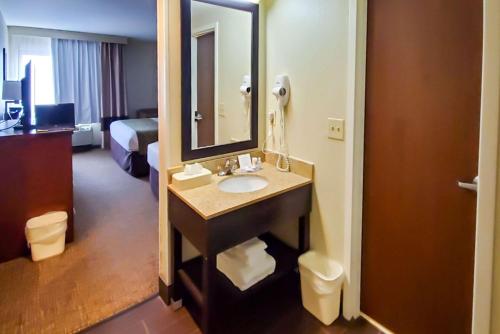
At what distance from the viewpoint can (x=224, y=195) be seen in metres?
1.68

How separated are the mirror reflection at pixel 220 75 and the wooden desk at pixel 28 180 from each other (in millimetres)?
1325

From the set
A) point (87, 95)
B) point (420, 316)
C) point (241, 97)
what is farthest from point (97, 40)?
point (420, 316)

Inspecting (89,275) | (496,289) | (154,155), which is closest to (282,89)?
(496,289)

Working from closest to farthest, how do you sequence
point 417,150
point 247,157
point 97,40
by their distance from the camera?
point 417,150 → point 247,157 → point 97,40

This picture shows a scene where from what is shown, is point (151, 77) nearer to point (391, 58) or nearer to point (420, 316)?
point (391, 58)

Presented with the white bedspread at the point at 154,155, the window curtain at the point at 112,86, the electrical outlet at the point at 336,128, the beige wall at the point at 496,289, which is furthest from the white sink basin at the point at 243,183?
the window curtain at the point at 112,86

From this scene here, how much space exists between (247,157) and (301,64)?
68 cm

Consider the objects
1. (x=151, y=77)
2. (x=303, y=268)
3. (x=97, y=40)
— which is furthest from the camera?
(x=151, y=77)

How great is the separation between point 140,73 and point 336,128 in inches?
247

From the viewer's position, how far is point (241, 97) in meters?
2.15

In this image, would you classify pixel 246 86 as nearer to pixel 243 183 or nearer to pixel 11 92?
pixel 243 183

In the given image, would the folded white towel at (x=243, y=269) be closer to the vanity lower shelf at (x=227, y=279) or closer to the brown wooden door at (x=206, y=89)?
the vanity lower shelf at (x=227, y=279)

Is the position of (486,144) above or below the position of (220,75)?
below

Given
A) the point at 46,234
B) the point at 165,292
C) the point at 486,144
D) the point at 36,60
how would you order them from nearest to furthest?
the point at 486,144 → the point at 165,292 → the point at 46,234 → the point at 36,60
